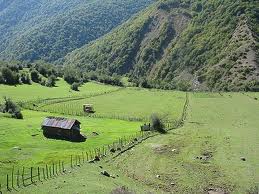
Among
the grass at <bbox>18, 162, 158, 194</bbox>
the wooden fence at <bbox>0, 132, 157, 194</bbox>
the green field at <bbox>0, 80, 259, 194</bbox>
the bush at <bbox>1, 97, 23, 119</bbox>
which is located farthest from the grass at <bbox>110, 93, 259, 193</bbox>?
the bush at <bbox>1, 97, 23, 119</bbox>

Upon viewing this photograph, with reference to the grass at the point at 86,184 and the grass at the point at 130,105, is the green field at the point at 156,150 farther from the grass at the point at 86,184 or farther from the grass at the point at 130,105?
the grass at the point at 130,105

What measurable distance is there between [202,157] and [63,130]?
3222cm

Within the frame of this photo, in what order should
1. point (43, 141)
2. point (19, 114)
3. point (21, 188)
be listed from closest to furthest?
point (21, 188) → point (43, 141) → point (19, 114)

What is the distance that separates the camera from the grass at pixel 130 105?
446 ft

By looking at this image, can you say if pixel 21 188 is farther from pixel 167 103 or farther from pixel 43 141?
pixel 167 103

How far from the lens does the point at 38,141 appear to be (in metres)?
92.0

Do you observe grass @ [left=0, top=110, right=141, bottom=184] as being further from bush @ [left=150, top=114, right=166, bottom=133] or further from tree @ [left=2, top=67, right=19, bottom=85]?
tree @ [left=2, top=67, right=19, bottom=85]

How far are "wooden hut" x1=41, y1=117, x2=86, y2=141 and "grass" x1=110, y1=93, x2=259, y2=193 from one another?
15524 millimetres

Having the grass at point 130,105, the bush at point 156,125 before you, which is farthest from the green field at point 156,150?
the bush at point 156,125

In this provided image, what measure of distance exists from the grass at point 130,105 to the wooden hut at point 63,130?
31.8m

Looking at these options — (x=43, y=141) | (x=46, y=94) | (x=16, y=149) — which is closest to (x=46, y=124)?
(x=43, y=141)

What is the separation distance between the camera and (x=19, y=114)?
118000 millimetres

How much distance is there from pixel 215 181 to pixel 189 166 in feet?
27.2

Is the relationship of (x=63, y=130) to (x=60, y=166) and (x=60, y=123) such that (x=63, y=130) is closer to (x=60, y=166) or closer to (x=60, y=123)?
(x=60, y=123)
